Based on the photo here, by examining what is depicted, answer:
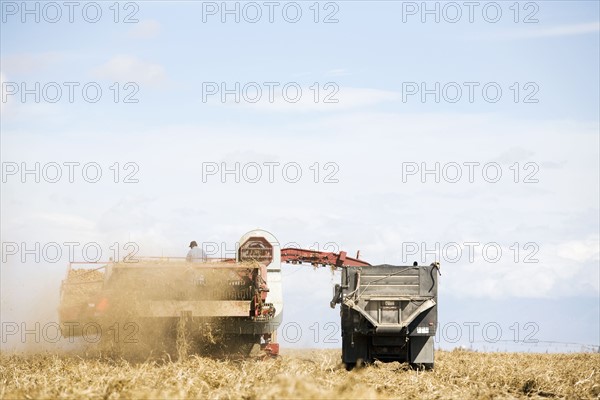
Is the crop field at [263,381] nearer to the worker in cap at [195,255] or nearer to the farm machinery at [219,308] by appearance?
the farm machinery at [219,308]

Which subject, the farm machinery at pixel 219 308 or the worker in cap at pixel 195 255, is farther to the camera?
the worker in cap at pixel 195 255

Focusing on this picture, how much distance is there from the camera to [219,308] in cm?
1908

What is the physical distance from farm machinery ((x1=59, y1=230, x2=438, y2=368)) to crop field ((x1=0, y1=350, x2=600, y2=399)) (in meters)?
0.52

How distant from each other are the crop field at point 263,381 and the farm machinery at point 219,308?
0.52 meters

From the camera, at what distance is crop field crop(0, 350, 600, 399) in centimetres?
1143

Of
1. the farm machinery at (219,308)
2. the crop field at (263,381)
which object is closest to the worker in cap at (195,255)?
the farm machinery at (219,308)

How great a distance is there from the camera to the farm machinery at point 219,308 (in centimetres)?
1880

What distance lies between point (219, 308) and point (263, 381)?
17.9 ft

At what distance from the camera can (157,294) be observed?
62.5 feet

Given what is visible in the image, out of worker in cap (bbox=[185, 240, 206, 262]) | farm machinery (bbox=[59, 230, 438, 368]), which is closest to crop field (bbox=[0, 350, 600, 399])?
farm machinery (bbox=[59, 230, 438, 368])

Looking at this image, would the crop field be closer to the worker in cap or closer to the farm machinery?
the farm machinery

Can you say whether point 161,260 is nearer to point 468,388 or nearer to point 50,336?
point 50,336

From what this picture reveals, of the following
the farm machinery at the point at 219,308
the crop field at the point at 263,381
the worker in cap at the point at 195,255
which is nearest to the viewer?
the crop field at the point at 263,381

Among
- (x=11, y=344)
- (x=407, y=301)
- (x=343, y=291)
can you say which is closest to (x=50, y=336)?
(x=11, y=344)
